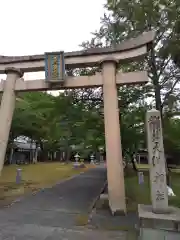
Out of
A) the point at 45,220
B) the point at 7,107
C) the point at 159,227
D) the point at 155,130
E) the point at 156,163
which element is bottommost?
the point at 45,220

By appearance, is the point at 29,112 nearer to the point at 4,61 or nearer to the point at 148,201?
the point at 4,61

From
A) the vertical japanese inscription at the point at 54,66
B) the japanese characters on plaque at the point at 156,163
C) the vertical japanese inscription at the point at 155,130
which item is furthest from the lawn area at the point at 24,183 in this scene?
the vertical japanese inscription at the point at 155,130

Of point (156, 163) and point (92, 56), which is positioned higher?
point (92, 56)

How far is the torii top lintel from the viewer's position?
9.76m

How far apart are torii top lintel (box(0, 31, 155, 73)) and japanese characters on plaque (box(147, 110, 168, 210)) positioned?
417 centimetres

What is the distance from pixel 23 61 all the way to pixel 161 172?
739 centimetres

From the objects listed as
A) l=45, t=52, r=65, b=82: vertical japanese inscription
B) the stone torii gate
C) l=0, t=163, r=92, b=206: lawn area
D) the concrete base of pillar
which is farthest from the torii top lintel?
the concrete base of pillar

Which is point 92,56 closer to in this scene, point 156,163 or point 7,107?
point 7,107

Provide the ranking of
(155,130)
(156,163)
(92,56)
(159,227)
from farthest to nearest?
(92,56) → (155,130) → (156,163) → (159,227)

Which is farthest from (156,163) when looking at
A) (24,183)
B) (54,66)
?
(24,183)

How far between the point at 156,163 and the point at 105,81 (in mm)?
4258

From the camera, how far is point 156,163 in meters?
6.27

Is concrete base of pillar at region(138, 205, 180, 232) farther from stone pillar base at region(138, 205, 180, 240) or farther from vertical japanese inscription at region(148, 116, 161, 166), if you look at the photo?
vertical japanese inscription at region(148, 116, 161, 166)

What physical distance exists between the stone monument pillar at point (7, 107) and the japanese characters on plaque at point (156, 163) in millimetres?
5824
